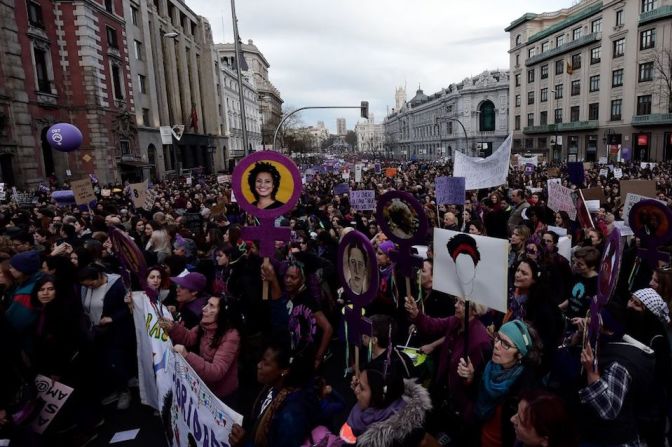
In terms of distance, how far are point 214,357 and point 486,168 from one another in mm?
7943

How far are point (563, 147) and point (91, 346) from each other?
57.5m

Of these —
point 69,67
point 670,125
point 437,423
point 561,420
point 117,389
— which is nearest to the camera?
point 561,420

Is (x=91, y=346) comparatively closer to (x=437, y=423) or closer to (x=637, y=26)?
(x=437, y=423)

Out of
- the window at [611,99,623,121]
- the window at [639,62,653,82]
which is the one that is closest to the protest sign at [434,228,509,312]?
the window at [639,62,653,82]

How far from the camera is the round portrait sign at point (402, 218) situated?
411 centimetres

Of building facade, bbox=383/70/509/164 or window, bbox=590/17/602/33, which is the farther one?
building facade, bbox=383/70/509/164

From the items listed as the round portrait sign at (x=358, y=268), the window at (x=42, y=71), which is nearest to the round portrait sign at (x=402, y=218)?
the round portrait sign at (x=358, y=268)

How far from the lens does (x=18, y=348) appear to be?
366 centimetres

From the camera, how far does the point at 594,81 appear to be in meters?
46.8

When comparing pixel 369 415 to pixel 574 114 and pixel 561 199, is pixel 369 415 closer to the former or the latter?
pixel 561 199

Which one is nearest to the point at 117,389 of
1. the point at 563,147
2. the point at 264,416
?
the point at 264,416

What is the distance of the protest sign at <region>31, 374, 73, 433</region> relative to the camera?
12.5 ft

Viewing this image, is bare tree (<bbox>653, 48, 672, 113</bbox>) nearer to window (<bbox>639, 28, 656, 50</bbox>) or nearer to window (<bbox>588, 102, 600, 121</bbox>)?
window (<bbox>639, 28, 656, 50</bbox>)

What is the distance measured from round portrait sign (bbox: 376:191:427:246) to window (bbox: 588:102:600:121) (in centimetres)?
5108
